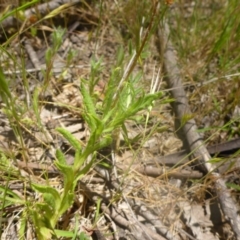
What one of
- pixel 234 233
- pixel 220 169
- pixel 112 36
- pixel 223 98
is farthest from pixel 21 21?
pixel 234 233

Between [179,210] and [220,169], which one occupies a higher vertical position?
[220,169]

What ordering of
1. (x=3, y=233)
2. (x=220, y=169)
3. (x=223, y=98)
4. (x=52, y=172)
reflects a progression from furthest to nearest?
(x=223, y=98)
(x=220, y=169)
(x=52, y=172)
(x=3, y=233)

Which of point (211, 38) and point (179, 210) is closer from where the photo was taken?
point (179, 210)

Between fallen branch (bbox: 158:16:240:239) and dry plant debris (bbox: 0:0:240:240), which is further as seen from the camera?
fallen branch (bbox: 158:16:240:239)

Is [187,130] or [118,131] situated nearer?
[118,131]

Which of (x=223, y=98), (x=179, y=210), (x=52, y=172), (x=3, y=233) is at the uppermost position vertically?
(x=223, y=98)

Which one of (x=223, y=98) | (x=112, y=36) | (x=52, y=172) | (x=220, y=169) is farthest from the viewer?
(x=112, y=36)

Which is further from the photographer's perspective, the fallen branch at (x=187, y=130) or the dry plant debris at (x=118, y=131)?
the fallen branch at (x=187, y=130)

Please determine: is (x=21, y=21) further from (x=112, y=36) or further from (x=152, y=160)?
(x=152, y=160)
